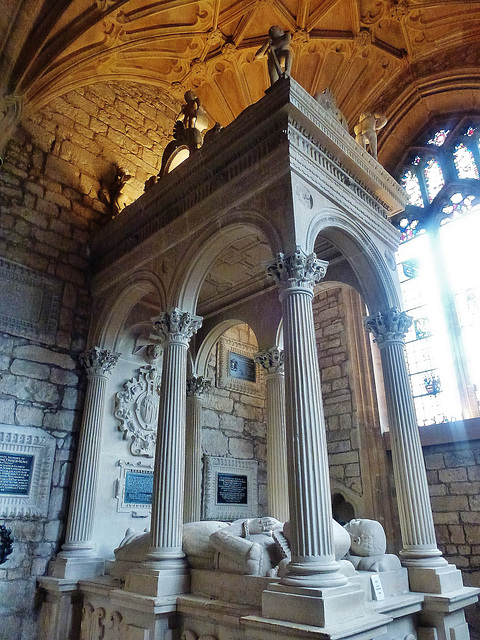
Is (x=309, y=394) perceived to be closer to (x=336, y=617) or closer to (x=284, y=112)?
(x=336, y=617)

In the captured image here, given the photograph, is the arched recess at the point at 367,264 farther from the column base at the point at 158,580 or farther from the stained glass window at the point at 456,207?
the column base at the point at 158,580

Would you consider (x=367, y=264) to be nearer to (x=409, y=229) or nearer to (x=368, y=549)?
(x=409, y=229)

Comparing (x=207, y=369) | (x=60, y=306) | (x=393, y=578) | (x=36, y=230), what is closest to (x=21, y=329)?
(x=60, y=306)

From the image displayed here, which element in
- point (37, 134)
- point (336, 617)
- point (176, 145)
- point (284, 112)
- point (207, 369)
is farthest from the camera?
point (207, 369)

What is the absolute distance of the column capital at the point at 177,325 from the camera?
5035 mm

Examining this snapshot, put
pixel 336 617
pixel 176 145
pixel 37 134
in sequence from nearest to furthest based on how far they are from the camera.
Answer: pixel 336 617, pixel 176 145, pixel 37 134

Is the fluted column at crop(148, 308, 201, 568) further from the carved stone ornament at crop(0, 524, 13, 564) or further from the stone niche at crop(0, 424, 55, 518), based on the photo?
the stone niche at crop(0, 424, 55, 518)

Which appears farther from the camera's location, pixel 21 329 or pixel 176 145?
pixel 176 145

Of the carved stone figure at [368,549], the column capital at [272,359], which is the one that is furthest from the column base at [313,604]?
the column capital at [272,359]

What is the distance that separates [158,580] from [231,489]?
3.40 meters

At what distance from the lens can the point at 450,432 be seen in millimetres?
6066

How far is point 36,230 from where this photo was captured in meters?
6.34

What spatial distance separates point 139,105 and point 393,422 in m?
6.77

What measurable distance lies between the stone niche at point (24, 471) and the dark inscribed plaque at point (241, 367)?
126 inches
